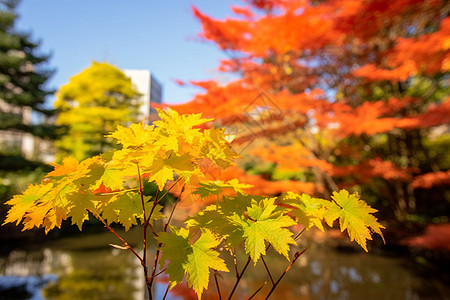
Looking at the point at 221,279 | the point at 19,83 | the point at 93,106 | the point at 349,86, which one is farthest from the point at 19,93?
the point at 349,86

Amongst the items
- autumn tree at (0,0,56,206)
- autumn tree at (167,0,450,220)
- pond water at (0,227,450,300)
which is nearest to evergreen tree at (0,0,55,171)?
autumn tree at (0,0,56,206)

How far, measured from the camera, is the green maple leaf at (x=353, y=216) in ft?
2.33

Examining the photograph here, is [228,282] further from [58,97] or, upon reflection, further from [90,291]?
[58,97]

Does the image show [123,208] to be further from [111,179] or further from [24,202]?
[24,202]

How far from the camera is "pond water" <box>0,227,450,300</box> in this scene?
4.42 metres

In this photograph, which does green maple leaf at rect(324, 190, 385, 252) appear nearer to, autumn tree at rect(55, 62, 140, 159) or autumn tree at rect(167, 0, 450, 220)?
autumn tree at rect(167, 0, 450, 220)

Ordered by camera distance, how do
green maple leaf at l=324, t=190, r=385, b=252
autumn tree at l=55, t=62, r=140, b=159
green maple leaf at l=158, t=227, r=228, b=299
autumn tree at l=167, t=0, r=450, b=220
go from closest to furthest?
1. green maple leaf at l=158, t=227, r=228, b=299
2. green maple leaf at l=324, t=190, r=385, b=252
3. autumn tree at l=167, t=0, r=450, b=220
4. autumn tree at l=55, t=62, r=140, b=159

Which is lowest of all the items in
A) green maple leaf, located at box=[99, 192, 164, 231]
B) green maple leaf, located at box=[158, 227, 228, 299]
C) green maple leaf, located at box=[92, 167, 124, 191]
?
green maple leaf, located at box=[158, 227, 228, 299]

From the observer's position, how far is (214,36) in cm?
652

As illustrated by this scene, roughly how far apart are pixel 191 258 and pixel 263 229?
0.18 m

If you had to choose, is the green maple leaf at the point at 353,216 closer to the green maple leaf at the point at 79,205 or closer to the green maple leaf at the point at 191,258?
the green maple leaf at the point at 191,258

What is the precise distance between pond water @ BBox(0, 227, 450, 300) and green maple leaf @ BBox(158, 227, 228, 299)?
344 centimetres

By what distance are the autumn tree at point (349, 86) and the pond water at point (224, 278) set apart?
1.68m

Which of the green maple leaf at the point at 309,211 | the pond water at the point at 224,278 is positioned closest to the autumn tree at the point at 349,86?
the pond water at the point at 224,278
